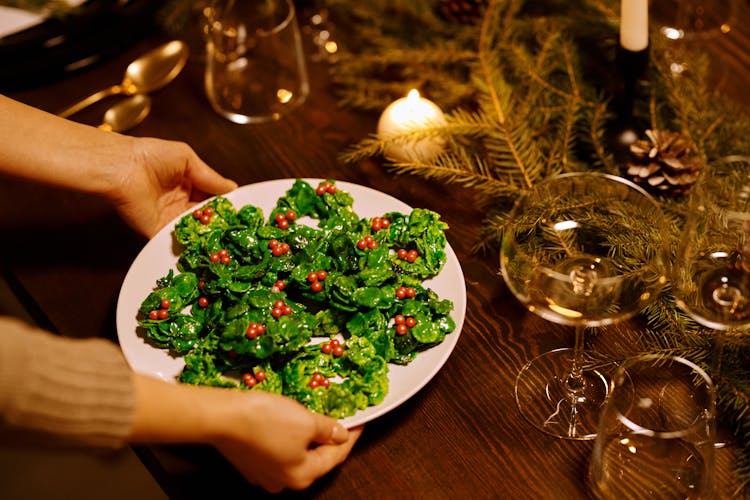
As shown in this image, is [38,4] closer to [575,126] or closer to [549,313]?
[575,126]

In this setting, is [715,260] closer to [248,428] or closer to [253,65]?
[248,428]

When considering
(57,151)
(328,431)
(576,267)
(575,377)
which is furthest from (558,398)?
(57,151)

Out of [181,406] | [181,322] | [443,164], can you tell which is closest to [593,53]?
[443,164]

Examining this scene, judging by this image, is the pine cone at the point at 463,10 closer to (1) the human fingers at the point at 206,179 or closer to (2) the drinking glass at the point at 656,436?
(1) the human fingers at the point at 206,179

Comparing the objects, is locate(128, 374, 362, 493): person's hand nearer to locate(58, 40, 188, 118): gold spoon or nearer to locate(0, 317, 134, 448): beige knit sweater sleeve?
locate(0, 317, 134, 448): beige knit sweater sleeve

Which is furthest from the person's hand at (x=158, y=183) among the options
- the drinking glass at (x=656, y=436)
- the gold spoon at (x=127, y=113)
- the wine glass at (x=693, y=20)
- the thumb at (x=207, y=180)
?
the wine glass at (x=693, y=20)

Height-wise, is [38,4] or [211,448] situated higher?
[38,4]
